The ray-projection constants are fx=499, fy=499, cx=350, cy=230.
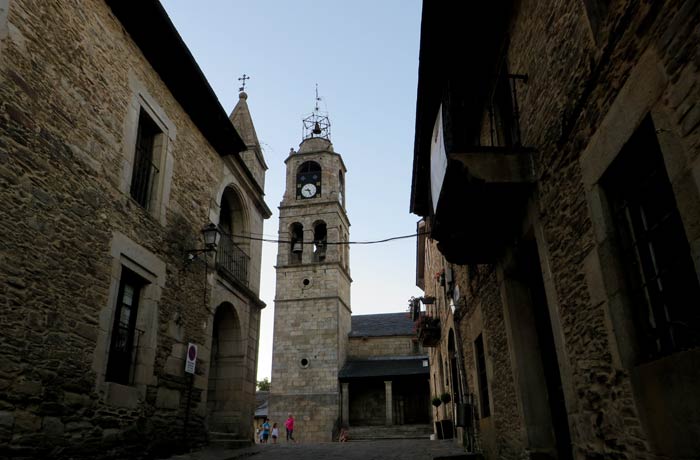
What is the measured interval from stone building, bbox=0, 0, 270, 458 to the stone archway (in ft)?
0.11

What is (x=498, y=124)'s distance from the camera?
657 cm

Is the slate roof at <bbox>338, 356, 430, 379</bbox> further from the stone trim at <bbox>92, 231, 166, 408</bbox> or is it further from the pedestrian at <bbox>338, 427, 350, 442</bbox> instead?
the stone trim at <bbox>92, 231, 166, 408</bbox>

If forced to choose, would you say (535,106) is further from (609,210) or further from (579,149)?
(609,210)

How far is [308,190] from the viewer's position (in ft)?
111

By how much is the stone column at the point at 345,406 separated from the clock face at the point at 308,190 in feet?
40.5

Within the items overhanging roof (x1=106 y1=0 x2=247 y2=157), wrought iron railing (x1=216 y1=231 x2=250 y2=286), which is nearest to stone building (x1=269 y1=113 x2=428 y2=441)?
wrought iron railing (x1=216 y1=231 x2=250 y2=286)

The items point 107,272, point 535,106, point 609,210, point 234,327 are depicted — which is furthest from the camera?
point 234,327

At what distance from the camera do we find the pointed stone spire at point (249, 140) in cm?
1393

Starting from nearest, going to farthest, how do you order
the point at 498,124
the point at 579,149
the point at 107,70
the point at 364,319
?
the point at 579,149 < the point at 498,124 < the point at 107,70 < the point at 364,319

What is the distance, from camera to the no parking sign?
897cm

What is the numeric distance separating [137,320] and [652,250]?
7.16 m

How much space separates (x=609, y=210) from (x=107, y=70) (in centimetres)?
713

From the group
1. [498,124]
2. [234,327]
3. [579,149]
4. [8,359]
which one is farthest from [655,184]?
[234,327]

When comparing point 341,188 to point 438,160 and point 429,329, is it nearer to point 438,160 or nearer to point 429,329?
point 429,329
